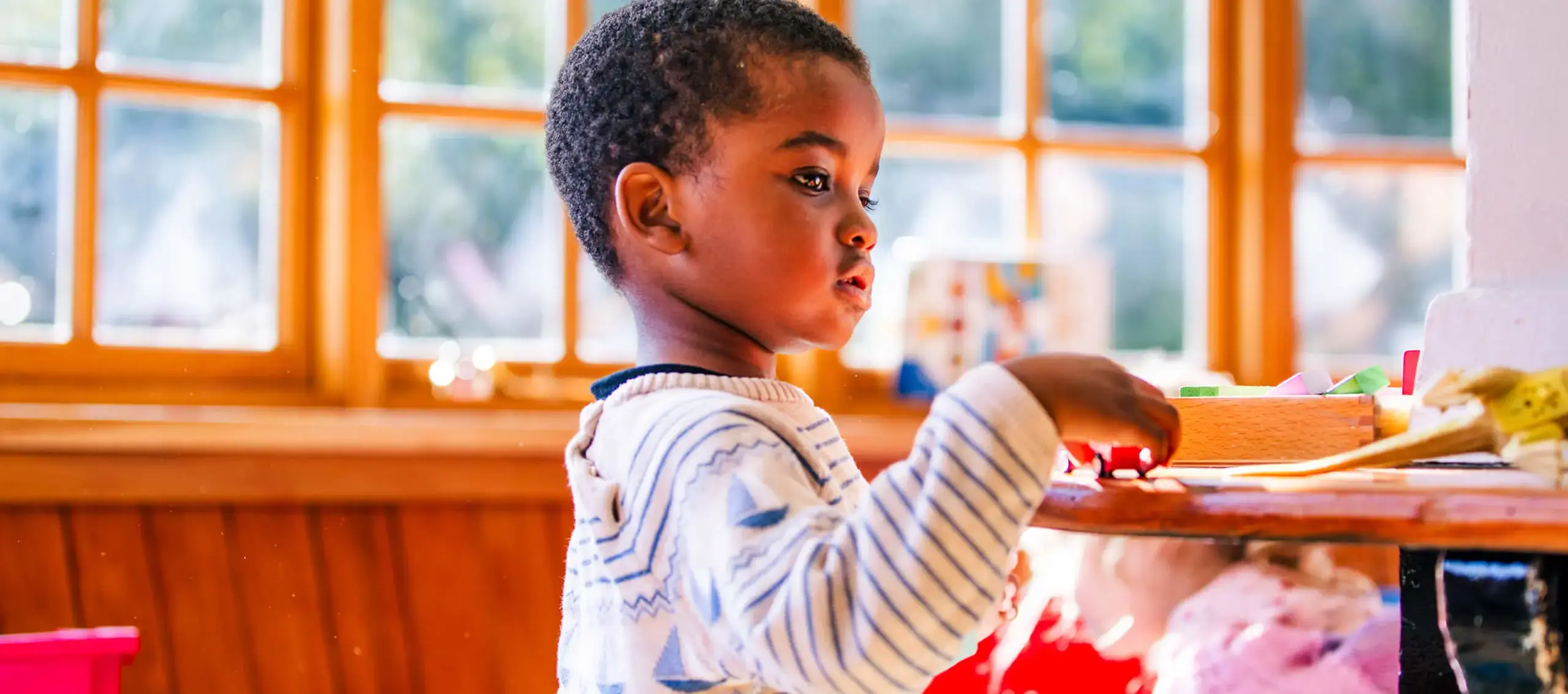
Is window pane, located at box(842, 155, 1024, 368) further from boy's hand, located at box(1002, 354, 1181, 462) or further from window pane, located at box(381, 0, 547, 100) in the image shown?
boy's hand, located at box(1002, 354, 1181, 462)

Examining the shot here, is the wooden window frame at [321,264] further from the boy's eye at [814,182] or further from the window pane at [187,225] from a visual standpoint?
the boy's eye at [814,182]

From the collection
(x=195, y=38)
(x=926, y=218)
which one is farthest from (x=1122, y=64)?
(x=195, y=38)

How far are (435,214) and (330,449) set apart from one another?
0.48m

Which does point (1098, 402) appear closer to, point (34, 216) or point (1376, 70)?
point (34, 216)

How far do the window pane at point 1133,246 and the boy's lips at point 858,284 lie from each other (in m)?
1.70

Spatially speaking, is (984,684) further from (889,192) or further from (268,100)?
(268,100)

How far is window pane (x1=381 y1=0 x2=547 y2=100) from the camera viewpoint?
2.24 m

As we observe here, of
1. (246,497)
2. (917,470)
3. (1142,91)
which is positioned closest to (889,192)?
(1142,91)

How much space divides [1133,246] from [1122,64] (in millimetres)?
359

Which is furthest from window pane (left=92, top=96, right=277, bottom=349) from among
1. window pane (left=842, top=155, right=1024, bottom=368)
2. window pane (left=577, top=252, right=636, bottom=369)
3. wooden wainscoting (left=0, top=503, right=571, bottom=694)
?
window pane (left=842, top=155, right=1024, bottom=368)

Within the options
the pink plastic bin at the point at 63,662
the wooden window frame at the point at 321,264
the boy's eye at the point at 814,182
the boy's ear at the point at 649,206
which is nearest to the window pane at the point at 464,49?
the wooden window frame at the point at 321,264

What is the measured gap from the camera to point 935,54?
2.61m

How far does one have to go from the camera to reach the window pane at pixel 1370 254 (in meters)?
2.79

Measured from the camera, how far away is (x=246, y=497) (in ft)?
6.28
